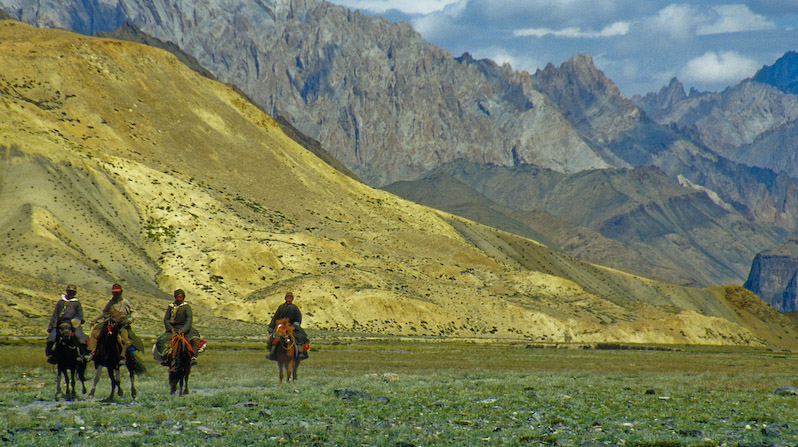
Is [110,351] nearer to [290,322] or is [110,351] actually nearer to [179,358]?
[179,358]

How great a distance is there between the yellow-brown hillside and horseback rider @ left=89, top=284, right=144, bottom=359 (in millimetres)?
39010

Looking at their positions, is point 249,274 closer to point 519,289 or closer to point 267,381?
point 519,289

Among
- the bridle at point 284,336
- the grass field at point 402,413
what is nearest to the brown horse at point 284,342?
the bridle at point 284,336

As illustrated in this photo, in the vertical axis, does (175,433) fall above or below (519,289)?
below

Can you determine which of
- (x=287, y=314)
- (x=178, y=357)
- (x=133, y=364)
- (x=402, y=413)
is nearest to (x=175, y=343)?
(x=178, y=357)

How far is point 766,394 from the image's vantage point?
25109 mm

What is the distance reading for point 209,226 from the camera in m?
107

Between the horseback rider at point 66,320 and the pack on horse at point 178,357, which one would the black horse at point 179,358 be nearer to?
the pack on horse at point 178,357

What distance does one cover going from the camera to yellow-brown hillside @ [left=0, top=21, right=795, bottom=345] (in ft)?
290

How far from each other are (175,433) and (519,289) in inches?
4118

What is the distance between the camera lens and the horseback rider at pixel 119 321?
2120cm

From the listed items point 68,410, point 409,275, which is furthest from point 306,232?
point 68,410

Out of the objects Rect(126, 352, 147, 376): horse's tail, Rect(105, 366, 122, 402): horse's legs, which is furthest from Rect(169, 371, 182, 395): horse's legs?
Rect(105, 366, 122, 402): horse's legs

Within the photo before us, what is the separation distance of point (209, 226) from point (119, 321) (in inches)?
3445
